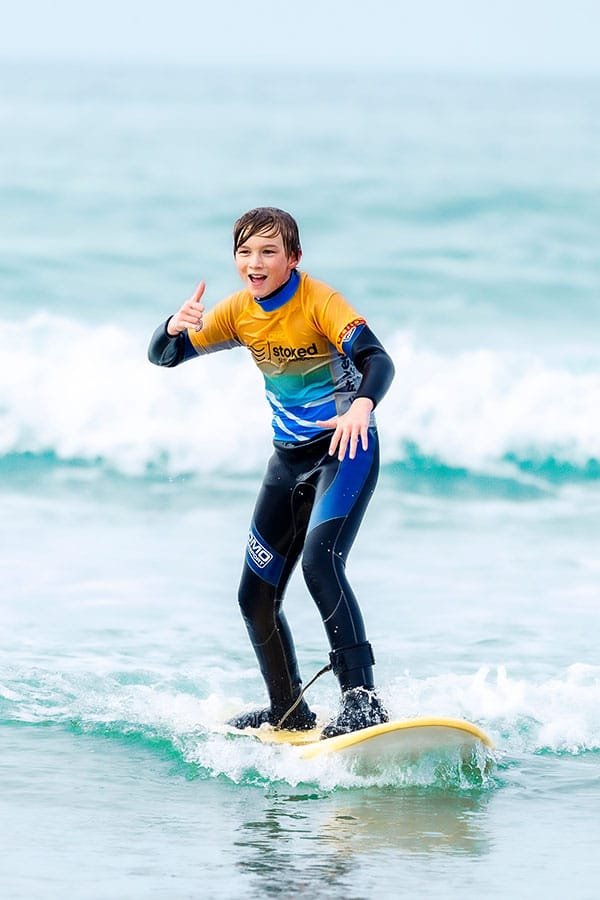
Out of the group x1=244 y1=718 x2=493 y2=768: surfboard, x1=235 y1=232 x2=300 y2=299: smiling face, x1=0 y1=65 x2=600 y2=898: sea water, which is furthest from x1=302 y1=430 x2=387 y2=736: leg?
x1=235 y1=232 x2=300 y2=299: smiling face

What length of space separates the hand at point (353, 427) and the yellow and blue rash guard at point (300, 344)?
16 cm

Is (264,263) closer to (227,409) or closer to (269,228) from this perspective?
(269,228)

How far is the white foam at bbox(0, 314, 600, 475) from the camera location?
42.1 ft

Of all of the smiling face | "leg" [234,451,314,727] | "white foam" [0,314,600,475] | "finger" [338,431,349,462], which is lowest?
"leg" [234,451,314,727]

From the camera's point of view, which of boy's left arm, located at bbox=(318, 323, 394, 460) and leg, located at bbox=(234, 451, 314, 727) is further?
leg, located at bbox=(234, 451, 314, 727)

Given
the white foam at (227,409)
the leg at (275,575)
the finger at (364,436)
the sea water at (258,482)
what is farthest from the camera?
the white foam at (227,409)

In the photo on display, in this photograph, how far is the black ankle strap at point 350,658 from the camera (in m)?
5.41

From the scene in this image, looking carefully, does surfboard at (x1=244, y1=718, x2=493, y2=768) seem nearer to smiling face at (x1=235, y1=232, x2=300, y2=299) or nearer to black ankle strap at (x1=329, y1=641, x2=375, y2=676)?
black ankle strap at (x1=329, y1=641, x2=375, y2=676)

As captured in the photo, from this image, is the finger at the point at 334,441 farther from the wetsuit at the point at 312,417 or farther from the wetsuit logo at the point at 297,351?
the wetsuit logo at the point at 297,351

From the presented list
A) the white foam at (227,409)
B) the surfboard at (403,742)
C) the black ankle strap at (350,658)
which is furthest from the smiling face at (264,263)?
the white foam at (227,409)

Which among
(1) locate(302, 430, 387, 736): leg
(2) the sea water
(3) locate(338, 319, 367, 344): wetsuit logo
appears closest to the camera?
(2) the sea water

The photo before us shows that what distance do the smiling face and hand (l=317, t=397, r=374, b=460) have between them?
54 centimetres

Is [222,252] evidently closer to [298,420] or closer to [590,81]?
[298,420]

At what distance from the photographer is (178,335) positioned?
18.4 ft
